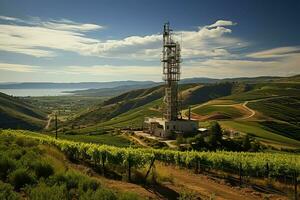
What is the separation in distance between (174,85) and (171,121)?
1046 centimetres

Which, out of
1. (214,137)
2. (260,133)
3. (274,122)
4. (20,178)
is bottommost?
(260,133)

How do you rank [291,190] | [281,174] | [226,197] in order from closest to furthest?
[226,197]
[291,190]
[281,174]

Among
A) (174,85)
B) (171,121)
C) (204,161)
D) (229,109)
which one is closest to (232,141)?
(171,121)

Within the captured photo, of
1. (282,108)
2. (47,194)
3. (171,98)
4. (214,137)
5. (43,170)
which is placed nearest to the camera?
(47,194)

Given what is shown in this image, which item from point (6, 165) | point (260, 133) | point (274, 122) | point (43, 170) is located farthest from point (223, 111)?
point (6, 165)

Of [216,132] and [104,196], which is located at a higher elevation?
[104,196]

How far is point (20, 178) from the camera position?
56.3 feet

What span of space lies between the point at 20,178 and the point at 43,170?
235 centimetres

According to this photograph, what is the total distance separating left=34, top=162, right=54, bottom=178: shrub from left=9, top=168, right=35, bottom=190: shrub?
168 centimetres

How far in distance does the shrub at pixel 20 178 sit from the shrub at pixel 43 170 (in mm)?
1678

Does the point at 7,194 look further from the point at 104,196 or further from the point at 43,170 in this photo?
the point at 43,170

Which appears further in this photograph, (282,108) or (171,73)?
(282,108)

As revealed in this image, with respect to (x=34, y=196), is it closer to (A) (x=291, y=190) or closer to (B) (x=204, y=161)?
(A) (x=291, y=190)

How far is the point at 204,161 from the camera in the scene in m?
37.2
